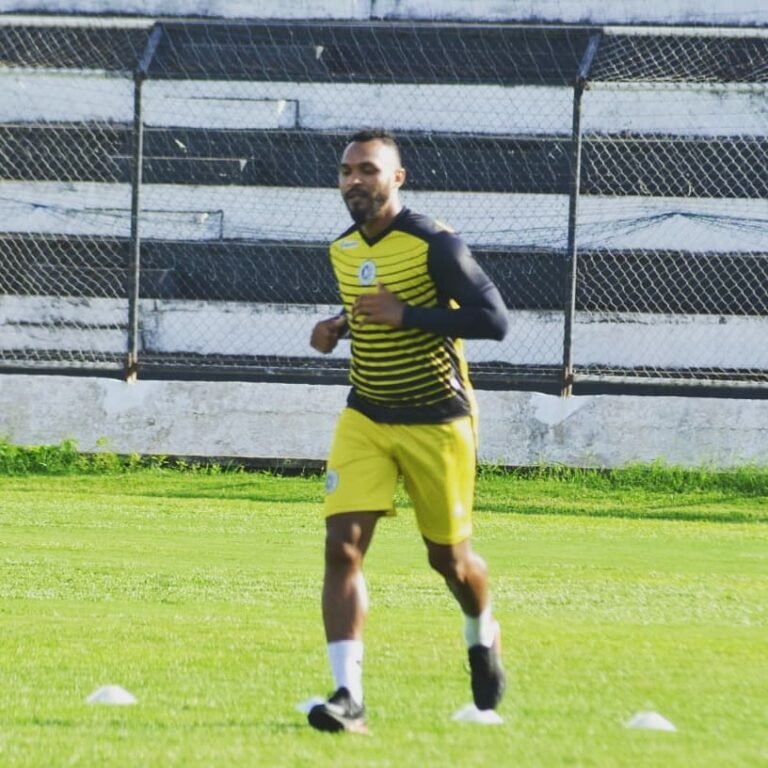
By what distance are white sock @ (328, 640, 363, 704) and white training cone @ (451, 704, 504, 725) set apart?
344mm

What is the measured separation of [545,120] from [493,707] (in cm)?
1443

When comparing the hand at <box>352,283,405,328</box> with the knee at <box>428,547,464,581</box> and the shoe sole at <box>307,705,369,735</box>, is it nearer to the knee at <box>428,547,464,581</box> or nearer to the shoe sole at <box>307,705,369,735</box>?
the knee at <box>428,547,464,581</box>

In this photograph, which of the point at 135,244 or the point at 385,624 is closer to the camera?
the point at 385,624

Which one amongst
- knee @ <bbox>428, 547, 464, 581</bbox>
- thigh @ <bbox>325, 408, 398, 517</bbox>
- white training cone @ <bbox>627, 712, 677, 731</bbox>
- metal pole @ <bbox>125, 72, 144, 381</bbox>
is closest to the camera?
white training cone @ <bbox>627, 712, 677, 731</bbox>

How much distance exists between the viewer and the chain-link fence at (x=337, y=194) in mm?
20344

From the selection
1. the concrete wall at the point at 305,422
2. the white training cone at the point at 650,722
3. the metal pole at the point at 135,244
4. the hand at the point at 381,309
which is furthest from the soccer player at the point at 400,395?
the metal pole at the point at 135,244

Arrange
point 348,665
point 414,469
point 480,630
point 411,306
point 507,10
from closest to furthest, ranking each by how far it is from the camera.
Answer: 1. point 348,665
2. point 411,306
3. point 414,469
4. point 480,630
5. point 507,10

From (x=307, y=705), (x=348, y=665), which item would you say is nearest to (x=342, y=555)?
(x=348, y=665)

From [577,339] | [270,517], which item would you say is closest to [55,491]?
[270,517]

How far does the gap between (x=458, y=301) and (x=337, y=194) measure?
1437cm

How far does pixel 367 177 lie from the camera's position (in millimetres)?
6902

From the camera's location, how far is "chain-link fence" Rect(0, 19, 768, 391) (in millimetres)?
20344

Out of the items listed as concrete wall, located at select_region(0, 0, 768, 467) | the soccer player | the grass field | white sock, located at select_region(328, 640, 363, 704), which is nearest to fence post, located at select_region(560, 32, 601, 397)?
concrete wall, located at select_region(0, 0, 768, 467)

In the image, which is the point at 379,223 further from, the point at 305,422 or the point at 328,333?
the point at 305,422
